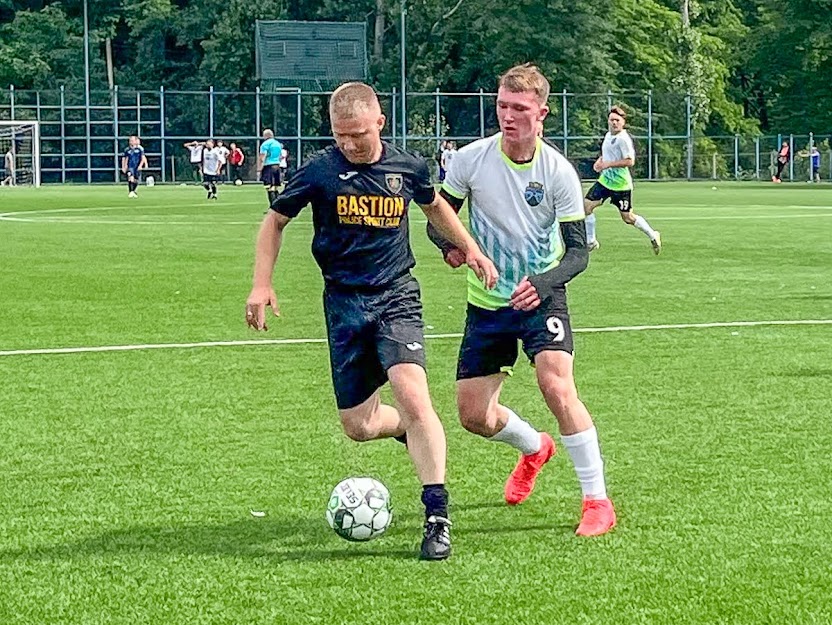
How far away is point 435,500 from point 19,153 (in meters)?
65.7

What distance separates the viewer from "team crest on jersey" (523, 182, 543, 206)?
724 centimetres

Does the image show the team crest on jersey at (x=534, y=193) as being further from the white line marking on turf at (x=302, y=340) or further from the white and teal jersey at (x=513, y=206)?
the white line marking on turf at (x=302, y=340)

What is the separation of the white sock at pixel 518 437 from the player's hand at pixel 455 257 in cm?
88

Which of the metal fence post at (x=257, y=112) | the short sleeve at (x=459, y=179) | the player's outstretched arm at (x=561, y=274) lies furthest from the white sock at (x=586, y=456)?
the metal fence post at (x=257, y=112)

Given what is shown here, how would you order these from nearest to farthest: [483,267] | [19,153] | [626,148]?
[483,267] → [626,148] → [19,153]

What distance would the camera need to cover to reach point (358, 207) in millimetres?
6895

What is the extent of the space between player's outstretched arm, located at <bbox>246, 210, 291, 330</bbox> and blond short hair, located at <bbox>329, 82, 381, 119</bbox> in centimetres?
56

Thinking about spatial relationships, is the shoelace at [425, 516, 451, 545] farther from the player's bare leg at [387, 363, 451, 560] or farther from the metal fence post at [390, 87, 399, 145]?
the metal fence post at [390, 87, 399, 145]

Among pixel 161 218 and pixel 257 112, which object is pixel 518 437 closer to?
pixel 161 218

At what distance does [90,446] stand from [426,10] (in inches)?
2873

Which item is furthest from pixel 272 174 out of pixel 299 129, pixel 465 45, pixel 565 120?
pixel 465 45

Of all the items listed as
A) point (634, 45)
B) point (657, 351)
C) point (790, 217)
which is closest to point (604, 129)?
point (634, 45)

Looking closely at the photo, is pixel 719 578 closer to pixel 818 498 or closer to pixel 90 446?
pixel 818 498

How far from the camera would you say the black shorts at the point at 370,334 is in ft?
22.7
